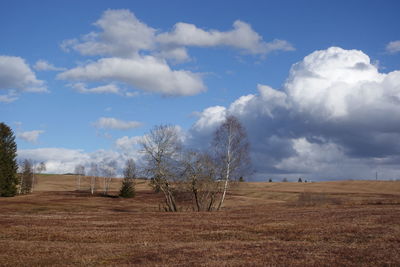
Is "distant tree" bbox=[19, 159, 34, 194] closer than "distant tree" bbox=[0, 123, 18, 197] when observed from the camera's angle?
No

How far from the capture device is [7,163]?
292 feet

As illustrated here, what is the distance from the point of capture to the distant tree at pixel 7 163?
290 feet

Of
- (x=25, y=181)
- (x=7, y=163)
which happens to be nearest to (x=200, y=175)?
(x=7, y=163)

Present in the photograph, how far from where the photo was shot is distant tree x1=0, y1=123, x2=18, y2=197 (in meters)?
88.2

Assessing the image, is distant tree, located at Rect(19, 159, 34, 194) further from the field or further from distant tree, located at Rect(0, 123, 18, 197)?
the field

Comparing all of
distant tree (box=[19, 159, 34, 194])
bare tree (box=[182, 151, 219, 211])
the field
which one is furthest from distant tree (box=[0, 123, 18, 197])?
the field

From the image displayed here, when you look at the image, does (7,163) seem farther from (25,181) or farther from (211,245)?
(211,245)

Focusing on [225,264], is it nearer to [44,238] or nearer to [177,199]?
[44,238]

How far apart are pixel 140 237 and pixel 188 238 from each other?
260 cm

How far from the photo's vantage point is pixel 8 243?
2128cm

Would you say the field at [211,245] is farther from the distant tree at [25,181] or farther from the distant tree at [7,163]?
the distant tree at [25,181]

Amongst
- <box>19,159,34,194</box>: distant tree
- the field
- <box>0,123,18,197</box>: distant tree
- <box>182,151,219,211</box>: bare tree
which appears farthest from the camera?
<box>19,159,34,194</box>: distant tree

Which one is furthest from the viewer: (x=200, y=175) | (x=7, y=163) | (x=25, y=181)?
(x=25, y=181)

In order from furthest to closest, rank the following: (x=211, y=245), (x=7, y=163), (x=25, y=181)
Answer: (x=25, y=181), (x=7, y=163), (x=211, y=245)
